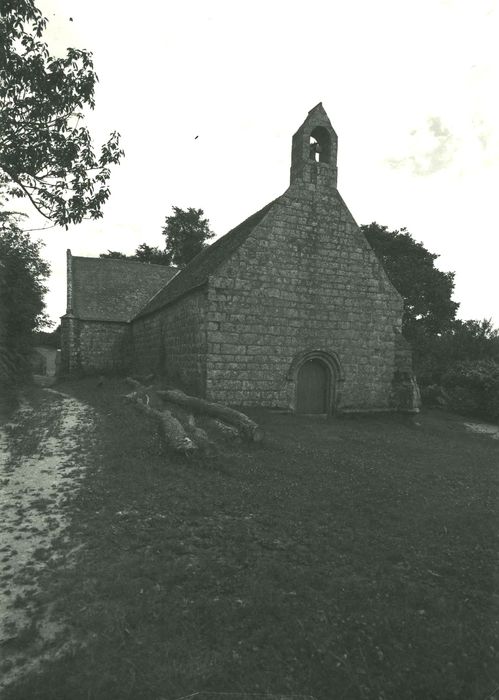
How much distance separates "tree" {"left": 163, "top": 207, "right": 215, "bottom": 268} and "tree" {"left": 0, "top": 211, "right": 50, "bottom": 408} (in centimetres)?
2990

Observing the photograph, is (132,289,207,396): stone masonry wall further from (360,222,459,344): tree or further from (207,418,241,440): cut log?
(360,222,459,344): tree

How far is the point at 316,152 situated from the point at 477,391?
13.0 m

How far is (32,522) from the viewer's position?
5711mm

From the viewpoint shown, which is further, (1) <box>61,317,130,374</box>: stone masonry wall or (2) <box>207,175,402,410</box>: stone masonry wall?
(1) <box>61,317,130,374</box>: stone masonry wall

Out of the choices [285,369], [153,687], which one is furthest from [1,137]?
[285,369]

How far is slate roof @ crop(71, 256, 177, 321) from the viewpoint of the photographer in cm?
2770

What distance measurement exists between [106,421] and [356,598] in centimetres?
966

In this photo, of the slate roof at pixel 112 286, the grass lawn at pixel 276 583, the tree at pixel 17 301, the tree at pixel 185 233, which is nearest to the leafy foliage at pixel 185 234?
the tree at pixel 185 233

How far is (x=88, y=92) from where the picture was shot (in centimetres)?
768

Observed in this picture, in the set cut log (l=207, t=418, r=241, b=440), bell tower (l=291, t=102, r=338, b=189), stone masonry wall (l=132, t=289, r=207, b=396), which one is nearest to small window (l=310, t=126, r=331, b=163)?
bell tower (l=291, t=102, r=338, b=189)

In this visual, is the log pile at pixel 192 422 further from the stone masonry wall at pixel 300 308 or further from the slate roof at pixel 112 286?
the slate roof at pixel 112 286

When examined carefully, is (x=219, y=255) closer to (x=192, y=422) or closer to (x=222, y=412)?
(x=222, y=412)

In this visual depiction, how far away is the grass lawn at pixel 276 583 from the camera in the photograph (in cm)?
312

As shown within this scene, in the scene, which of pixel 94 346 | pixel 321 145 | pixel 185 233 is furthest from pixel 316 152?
pixel 185 233
